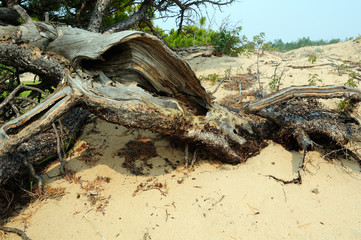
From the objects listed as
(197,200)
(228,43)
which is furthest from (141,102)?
(228,43)

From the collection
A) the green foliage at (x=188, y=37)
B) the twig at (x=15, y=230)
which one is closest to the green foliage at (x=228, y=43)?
the green foliage at (x=188, y=37)

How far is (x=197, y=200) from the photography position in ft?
9.04

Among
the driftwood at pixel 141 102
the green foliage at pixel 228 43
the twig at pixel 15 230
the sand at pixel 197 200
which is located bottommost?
the twig at pixel 15 230

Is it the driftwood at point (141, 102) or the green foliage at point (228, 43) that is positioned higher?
the green foliage at point (228, 43)

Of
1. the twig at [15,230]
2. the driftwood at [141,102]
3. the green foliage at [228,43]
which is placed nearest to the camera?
the twig at [15,230]

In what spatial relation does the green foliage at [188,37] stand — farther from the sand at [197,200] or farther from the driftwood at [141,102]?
the sand at [197,200]

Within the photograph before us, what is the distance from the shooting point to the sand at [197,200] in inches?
94.7

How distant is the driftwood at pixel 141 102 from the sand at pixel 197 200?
1.12 ft

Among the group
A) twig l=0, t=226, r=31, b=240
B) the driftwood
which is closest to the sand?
twig l=0, t=226, r=31, b=240

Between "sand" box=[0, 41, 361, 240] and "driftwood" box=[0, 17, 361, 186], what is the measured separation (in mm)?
341

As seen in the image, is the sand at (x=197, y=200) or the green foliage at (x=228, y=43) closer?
the sand at (x=197, y=200)

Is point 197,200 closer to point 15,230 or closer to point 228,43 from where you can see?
point 15,230

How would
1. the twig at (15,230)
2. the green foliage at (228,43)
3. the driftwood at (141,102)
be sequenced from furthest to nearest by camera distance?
the green foliage at (228,43) → the driftwood at (141,102) → the twig at (15,230)

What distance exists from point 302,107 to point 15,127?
11.7 ft
